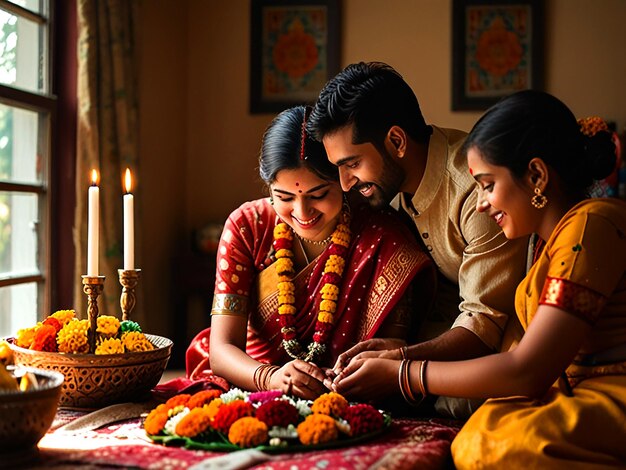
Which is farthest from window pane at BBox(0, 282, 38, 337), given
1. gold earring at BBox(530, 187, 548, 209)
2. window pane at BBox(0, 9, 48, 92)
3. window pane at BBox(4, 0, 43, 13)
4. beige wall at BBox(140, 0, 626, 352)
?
gold earring at BBox(530, 187, 548, 209)

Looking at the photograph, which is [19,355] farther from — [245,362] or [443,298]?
[443,298]

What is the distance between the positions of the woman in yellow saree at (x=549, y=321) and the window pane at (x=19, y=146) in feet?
7.44

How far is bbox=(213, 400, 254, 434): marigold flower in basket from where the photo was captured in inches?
70.3

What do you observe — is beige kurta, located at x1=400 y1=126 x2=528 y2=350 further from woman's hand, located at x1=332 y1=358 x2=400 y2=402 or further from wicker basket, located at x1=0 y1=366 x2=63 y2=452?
wicker basket, located at x1=0 y1=366 x2=63 y2=452

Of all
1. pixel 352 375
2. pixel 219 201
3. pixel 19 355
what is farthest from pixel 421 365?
pixel 219 201

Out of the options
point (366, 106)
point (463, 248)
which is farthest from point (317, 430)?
point (366, 106)

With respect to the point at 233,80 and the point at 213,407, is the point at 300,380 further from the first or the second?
the point at 233,80

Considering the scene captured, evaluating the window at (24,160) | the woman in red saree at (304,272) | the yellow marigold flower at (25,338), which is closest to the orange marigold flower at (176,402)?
the woman in red saree at (304,272)

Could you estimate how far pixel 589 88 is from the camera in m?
5.46

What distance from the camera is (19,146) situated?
12.5 feet

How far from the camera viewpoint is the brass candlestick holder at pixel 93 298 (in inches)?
80.9

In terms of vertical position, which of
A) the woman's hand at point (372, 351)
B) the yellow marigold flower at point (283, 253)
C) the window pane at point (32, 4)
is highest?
the window pane at point (32, 4)

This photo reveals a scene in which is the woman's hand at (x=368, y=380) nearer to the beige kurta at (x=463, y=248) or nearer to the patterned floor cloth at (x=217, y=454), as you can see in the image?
the patterned floor cloth at (x=217, y=454)

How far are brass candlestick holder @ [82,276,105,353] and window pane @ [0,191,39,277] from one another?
5.76 ft
